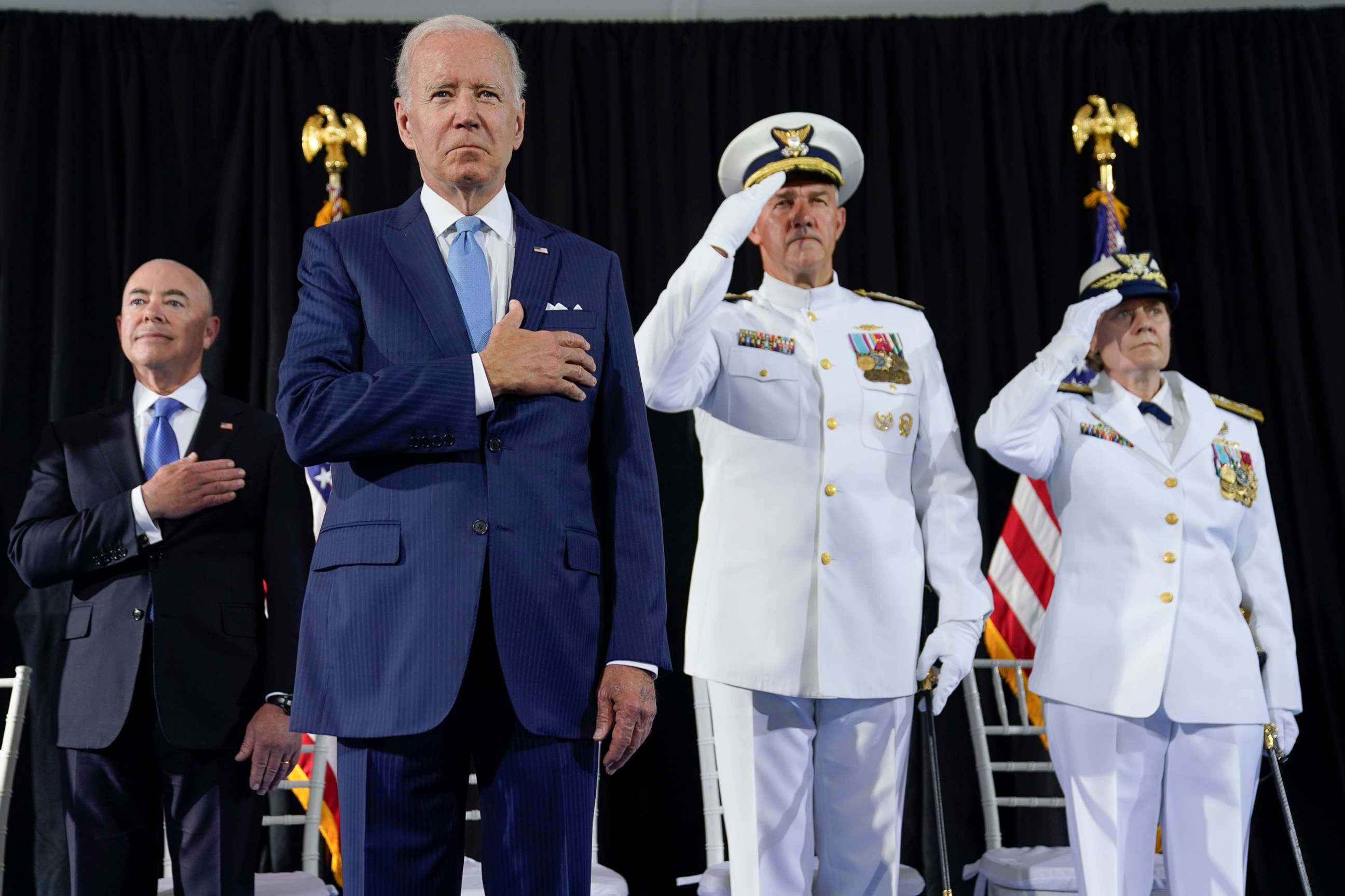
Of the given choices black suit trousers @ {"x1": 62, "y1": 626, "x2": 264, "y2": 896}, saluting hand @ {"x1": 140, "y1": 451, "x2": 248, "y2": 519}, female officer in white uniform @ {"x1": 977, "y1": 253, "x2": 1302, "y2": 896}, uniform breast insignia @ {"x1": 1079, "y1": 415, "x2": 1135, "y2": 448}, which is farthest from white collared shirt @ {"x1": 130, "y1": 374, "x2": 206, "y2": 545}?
uniform breast insignia @ {"x1": 1079, "y1": 415, "x2": 1135, "y2": 448}

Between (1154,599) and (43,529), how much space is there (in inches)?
87.1

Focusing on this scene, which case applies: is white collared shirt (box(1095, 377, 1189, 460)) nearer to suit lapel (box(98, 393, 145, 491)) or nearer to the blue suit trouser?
the blue suit trouser

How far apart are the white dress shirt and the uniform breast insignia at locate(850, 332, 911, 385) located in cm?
118

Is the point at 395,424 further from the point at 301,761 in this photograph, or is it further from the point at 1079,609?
the point at 301,761

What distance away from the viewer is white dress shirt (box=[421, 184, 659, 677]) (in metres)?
1.49

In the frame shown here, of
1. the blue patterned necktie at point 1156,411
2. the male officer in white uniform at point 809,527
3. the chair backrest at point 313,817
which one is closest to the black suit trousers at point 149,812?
the chair backrest at point 313,817

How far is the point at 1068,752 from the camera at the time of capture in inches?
106

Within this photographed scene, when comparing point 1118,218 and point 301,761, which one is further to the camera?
point 1118,218

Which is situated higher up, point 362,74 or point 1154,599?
point 362,74

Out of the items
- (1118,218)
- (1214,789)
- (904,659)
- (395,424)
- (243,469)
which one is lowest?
(1214,789)

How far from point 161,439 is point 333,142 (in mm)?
1471

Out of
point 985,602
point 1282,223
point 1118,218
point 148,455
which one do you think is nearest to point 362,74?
point 148,455

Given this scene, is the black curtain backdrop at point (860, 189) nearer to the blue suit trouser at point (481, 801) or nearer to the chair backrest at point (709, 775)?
the chair backrest at point (709, 775)

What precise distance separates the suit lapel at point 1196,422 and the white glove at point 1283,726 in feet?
1.93
